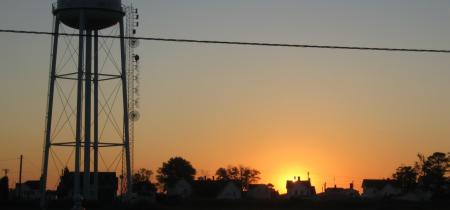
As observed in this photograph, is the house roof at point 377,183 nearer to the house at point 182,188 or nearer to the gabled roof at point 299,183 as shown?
the gabled roof at point 299,183

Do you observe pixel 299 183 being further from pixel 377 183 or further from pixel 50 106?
pixel 50 106

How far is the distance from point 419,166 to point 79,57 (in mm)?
70514

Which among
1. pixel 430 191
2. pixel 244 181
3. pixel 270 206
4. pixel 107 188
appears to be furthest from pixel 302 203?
pixel 244 181

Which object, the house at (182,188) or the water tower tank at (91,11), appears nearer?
the water tower tank at (91,11)

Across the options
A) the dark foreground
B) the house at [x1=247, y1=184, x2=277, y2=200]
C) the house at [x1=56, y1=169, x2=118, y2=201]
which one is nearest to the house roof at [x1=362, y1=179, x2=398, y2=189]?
the house at [x1=247, y1=184, x2=277, y2=200]

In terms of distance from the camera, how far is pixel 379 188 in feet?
436

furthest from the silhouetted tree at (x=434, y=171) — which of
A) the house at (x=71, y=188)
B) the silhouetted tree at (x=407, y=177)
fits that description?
the house at (x=71, y=188)

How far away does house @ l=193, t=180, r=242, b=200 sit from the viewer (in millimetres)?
113738

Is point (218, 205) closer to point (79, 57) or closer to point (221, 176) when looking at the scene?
point (79, 57)

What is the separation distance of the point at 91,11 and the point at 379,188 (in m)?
88.2

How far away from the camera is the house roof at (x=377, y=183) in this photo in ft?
436

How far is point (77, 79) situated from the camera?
51.5 metres

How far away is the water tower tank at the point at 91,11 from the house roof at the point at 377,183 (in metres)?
84.2

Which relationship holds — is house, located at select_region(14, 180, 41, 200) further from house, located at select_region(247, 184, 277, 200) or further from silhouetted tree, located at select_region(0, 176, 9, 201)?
silhouetted tree, located at select_region(0, 176, 9, 201)
